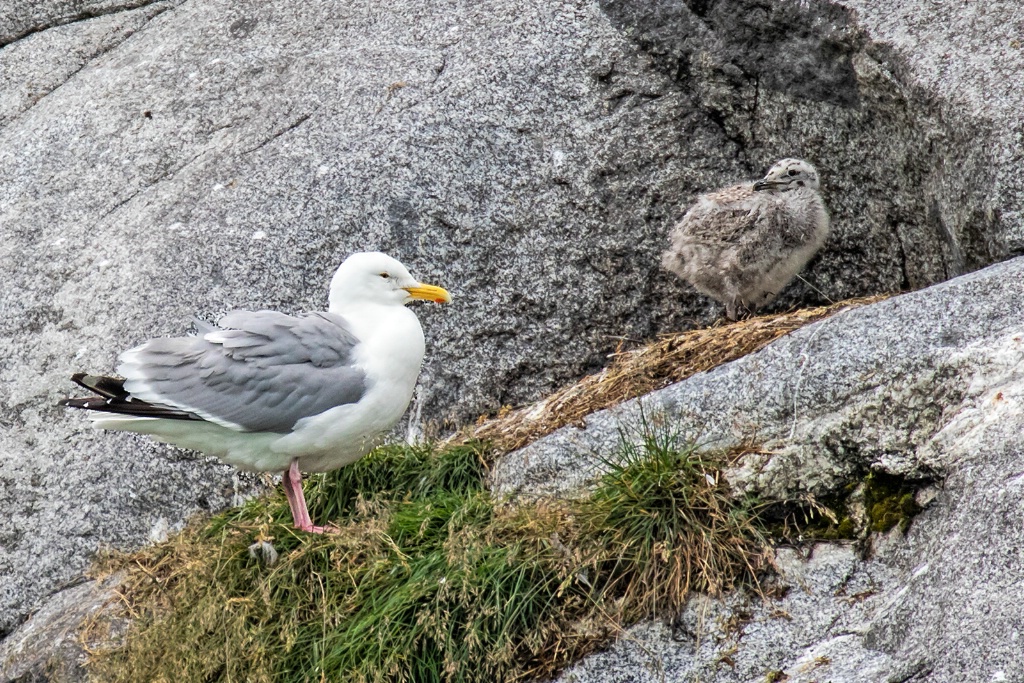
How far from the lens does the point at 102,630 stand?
5734 mm

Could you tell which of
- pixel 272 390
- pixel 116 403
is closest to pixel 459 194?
pixel 272 390

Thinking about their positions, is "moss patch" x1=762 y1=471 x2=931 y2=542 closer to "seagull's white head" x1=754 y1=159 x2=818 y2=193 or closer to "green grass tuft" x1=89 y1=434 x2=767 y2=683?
"green grass tuft" x1=89 y1=434 x2=767 y2=683

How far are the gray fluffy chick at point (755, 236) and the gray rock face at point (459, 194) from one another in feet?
1.55

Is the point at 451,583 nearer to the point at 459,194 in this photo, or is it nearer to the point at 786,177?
the point at 459,194

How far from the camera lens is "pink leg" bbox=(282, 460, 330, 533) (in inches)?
222

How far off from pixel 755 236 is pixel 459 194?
1.73m

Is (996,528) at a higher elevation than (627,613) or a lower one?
higher

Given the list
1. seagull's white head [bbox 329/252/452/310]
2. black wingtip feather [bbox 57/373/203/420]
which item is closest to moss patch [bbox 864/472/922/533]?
seagull's white head [bbox 329/252/452/310]

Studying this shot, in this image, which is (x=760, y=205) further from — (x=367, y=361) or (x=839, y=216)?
(x=367, y=361)

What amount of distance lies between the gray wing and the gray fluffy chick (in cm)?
216

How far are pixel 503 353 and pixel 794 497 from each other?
245 cm

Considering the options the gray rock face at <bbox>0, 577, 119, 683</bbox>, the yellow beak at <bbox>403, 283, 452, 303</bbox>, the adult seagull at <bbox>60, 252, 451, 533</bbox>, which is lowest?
the gray rock face at <bbox>0, 577, 119, 683</bbox>

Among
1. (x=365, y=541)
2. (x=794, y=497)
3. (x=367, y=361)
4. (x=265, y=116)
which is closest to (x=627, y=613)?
(x=794, y=497)

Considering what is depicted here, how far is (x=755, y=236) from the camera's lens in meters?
6.65
